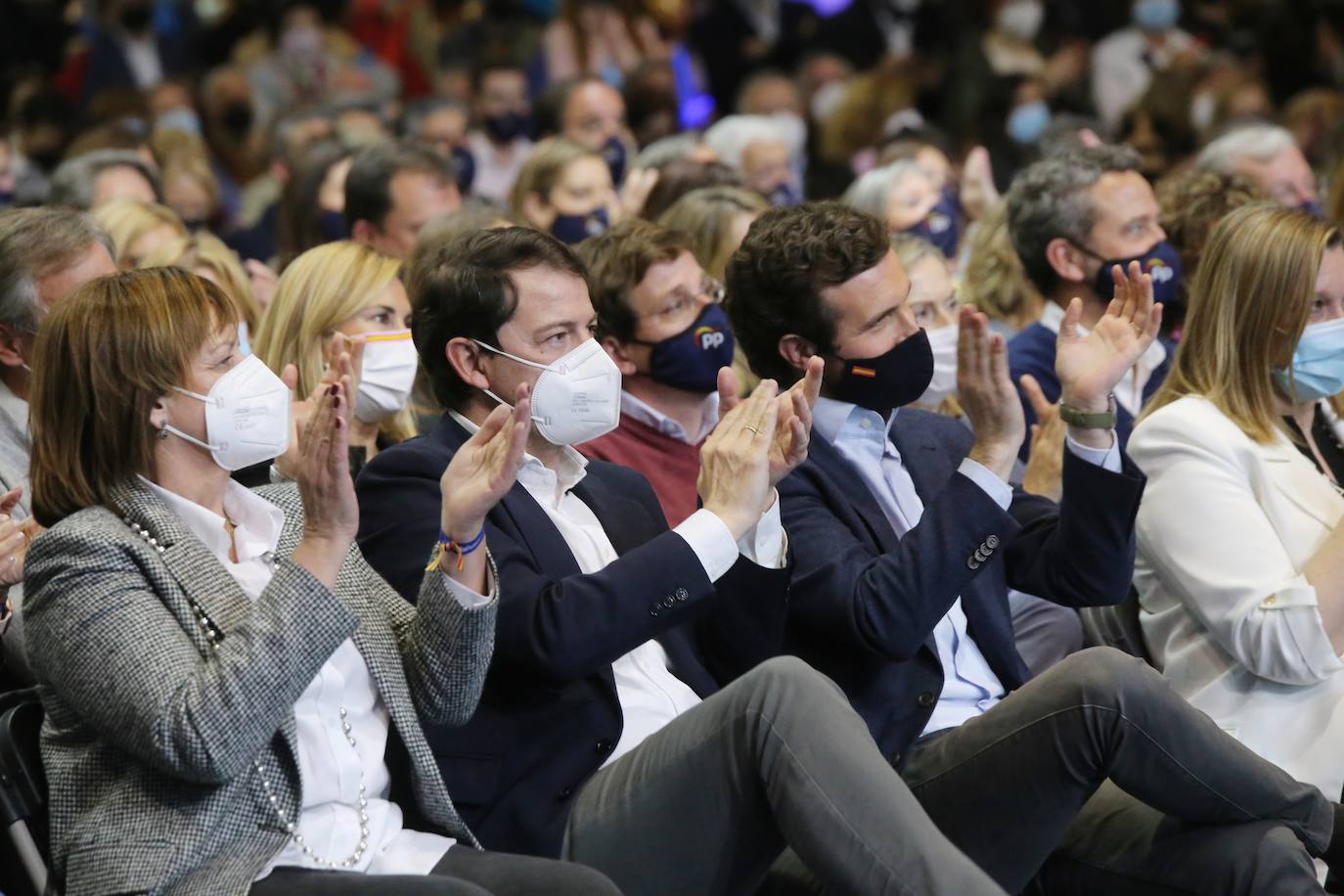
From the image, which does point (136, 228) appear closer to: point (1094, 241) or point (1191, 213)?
point (1094, 241)

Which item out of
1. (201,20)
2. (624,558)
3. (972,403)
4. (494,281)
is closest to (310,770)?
(624,558)

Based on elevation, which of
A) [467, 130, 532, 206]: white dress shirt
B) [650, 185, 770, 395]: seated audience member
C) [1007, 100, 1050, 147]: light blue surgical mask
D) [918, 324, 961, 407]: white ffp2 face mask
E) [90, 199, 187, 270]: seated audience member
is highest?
[90, 199, 187, 270]: seated audience member

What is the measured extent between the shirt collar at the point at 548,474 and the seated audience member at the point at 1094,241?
1871 millimetres

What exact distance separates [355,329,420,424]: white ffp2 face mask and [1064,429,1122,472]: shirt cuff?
150cm

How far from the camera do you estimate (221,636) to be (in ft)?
8.43

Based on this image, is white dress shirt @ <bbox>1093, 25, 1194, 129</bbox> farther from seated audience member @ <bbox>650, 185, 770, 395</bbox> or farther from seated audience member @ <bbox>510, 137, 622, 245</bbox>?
seated audience member @ <bbox>650, 185, 770, 395</bbox>

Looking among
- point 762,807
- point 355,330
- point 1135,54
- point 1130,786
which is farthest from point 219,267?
point 1135,54

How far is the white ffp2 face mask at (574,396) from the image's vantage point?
320 cm

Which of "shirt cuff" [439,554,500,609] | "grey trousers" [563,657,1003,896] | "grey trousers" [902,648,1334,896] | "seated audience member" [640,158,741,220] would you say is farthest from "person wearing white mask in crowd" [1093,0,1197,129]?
"shirt cuff" [439,554,500,609]

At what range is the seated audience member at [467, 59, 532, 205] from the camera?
923cm

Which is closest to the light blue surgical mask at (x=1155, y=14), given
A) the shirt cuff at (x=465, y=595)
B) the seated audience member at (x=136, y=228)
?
the seated audience member at (x=136, y=228)

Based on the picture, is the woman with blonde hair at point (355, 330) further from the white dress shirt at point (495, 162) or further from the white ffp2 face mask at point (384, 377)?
the white dress shirt at point (495, 162)

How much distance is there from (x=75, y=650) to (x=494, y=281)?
3.56 feet

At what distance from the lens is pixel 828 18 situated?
38.7 ft
